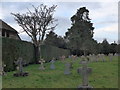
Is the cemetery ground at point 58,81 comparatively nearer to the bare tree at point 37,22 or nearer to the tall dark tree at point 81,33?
the bare tree at point 37,22

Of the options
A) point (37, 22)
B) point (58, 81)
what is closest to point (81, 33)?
point (37, 22)

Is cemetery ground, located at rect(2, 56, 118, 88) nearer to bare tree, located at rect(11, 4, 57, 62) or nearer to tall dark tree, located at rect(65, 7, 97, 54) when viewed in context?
bare tree, located at rect(11, 4, 57, 62)

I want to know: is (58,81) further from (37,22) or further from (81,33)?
(81,33)

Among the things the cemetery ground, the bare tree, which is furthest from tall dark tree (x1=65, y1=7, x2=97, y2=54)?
the cemetery ground

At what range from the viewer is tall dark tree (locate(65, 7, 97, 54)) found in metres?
63.8

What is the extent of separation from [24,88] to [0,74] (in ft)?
16.3

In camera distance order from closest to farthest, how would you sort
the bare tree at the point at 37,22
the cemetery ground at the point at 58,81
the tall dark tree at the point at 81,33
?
the cemetery ground at the point at 58,81
the bare tree at the point at 37,22
the tall dark tree at the point at 81,33

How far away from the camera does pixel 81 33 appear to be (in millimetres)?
66188

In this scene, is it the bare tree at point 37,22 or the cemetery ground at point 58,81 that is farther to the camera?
the bare tree at point 37,22

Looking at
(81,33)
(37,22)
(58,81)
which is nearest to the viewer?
(58,81)

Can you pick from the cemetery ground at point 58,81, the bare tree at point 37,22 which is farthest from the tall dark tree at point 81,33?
the cemetery ground at point 58,81

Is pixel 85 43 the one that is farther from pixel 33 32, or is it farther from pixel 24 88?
pixel 24 88

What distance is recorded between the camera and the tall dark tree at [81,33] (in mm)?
63759

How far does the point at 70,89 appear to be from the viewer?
9250mm
